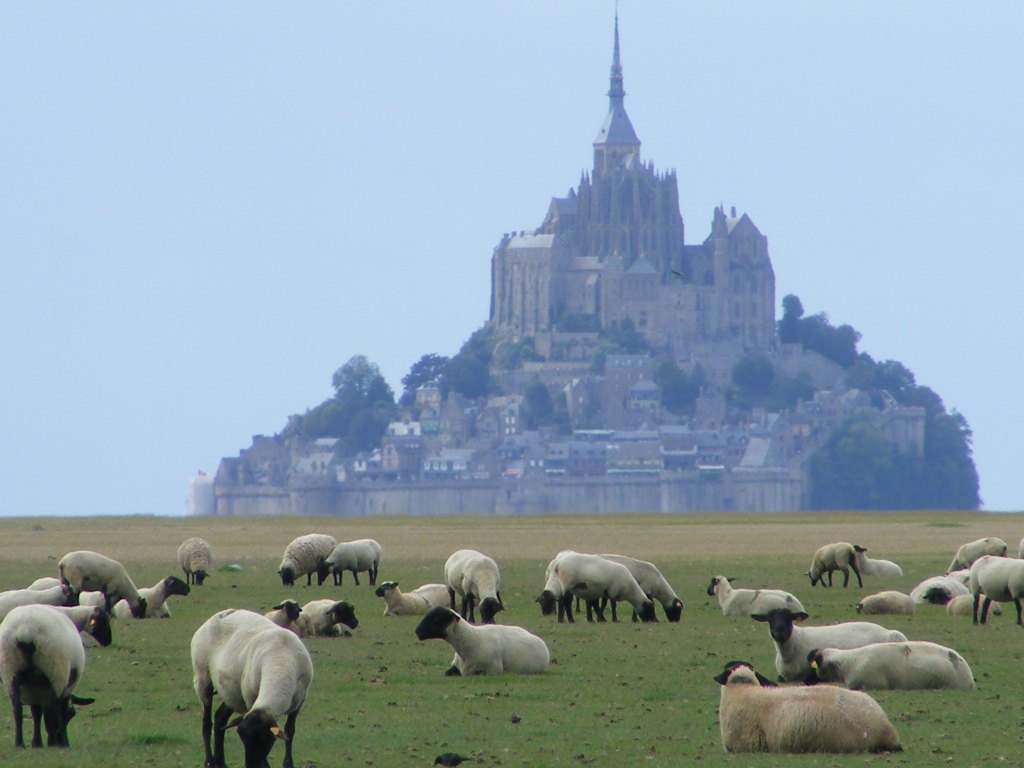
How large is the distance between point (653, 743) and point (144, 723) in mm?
3840

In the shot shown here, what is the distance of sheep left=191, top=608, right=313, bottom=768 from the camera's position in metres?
10.4

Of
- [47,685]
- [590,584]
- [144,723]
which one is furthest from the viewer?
[590,584]

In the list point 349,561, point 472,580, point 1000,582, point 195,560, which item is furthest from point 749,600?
point 195,560

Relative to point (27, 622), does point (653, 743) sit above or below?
below

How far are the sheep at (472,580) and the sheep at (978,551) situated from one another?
8513mm

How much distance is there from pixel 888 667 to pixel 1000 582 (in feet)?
20.3

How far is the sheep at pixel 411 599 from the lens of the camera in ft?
71.2

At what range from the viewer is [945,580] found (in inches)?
918

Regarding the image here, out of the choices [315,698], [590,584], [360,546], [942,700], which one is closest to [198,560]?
[360,546]

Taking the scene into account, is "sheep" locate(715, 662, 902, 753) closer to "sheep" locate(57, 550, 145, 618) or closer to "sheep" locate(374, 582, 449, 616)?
"sheep" locate(57, 550, 145, 618)

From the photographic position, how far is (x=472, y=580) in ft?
67.2

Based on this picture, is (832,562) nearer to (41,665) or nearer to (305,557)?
(305,557)

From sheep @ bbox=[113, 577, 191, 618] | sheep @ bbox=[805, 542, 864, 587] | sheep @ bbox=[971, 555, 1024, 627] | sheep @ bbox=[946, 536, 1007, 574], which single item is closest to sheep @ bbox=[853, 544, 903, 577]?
sheep @ bbox=[805, 542, 864, 587]

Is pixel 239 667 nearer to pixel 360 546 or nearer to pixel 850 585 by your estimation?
pixel 360 546
